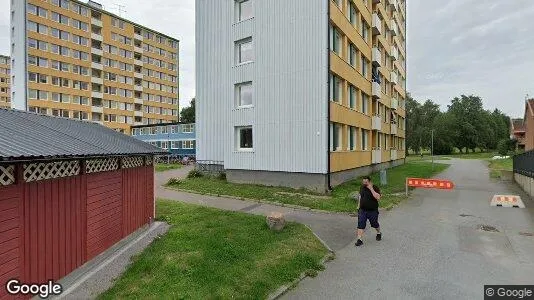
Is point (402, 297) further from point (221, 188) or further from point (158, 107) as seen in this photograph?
point (158, 107)

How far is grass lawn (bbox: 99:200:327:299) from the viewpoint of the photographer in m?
6.17

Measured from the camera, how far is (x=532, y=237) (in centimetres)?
1002

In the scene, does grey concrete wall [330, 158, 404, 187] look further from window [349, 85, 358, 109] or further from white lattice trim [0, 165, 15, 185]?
white lattice trim [0, 165, 15, 185]

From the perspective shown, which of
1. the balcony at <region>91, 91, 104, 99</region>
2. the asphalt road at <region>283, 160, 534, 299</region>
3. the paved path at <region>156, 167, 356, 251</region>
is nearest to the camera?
the asphalt road at <region>283, 160, 534, 299</region>

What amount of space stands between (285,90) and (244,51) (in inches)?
171

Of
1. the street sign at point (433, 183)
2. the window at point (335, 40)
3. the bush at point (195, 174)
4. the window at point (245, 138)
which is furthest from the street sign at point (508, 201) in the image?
the bush at point (195, 174)

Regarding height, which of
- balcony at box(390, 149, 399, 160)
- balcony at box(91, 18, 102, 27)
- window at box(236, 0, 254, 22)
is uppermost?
balcony at box(91, 18, 102, 27)

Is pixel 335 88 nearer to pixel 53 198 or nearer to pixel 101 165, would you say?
pixel 101 165

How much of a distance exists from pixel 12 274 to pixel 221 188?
13470mm

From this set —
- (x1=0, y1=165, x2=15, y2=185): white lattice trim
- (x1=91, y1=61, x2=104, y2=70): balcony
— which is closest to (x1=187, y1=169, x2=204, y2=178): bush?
(x1=0, y1=165, x2=15, y2=185): white lattice trim

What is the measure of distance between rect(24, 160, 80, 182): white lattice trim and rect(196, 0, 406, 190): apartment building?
503 inches

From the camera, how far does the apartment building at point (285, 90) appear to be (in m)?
18.2

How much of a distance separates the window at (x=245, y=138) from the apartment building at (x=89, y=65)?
133ft

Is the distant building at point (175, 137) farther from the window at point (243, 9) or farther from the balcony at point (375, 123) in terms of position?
the window at point (243, 9)
